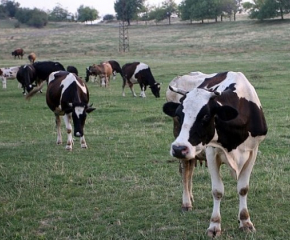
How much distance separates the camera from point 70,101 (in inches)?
454

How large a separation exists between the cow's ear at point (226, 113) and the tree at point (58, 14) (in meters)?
131

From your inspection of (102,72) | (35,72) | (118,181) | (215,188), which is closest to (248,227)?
(215,188)

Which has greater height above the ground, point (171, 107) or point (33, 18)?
point (33, 18)

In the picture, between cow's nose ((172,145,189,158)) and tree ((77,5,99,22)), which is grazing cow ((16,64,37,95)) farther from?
tree ((77,5,99,22))

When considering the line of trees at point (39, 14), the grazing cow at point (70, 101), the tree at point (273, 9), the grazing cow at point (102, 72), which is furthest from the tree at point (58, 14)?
the grazing cow at point (70, 101)

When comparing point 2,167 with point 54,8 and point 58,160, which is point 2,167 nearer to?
point 58,160

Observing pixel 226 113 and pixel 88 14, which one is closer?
pixel 226 113

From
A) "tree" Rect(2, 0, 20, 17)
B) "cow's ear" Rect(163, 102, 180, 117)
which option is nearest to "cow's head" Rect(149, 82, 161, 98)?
"cow's ear" Rect(163, 102, 180, 117)

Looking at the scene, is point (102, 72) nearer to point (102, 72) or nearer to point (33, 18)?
point (102, 72)

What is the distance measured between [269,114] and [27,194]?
886 centimetres

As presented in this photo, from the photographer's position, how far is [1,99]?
70.5 feet

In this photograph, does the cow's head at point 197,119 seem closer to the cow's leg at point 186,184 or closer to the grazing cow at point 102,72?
the cow's leg at point 186,184

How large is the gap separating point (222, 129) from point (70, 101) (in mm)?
6535

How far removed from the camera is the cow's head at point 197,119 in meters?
4.93
